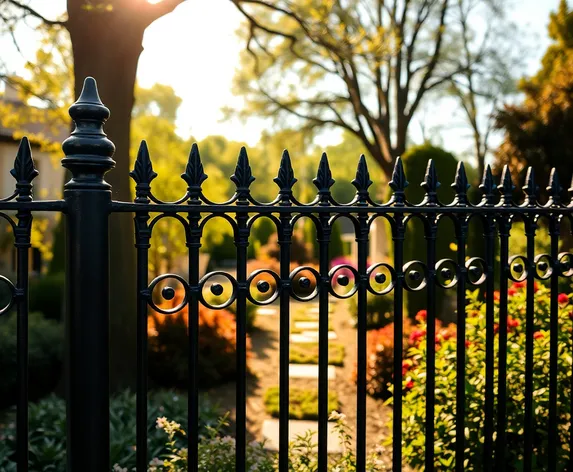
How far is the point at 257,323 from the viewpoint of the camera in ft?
35.3

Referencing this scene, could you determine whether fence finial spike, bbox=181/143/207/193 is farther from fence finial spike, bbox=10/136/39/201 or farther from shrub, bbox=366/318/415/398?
shrub, bbox=366/318/415/398

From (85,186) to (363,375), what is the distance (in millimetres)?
1281

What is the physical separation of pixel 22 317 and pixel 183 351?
5.05m

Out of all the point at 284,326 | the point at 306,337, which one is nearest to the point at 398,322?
the point at 284,326

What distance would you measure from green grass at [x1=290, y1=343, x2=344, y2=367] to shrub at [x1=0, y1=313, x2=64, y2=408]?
301 centimetres

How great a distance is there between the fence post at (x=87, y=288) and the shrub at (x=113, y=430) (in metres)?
1.65

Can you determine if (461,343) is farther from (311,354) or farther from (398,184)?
(311,354)

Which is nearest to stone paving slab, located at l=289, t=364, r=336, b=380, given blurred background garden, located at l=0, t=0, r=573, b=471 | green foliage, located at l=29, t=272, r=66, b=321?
blurred background garden, located at l=0, t=0, r=573, b=471

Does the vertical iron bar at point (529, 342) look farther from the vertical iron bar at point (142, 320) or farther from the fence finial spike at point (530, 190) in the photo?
the vertical iron bar at point (142, 320)

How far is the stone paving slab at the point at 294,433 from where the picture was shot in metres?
4.79

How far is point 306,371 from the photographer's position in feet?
23.4

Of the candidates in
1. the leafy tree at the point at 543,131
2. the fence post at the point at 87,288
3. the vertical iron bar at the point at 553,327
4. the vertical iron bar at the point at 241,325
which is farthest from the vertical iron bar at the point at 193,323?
the leafy tree at the point at 543,131

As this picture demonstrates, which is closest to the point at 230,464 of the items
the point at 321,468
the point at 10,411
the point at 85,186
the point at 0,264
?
the point at 321,468

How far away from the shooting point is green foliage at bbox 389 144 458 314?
9.18 m
